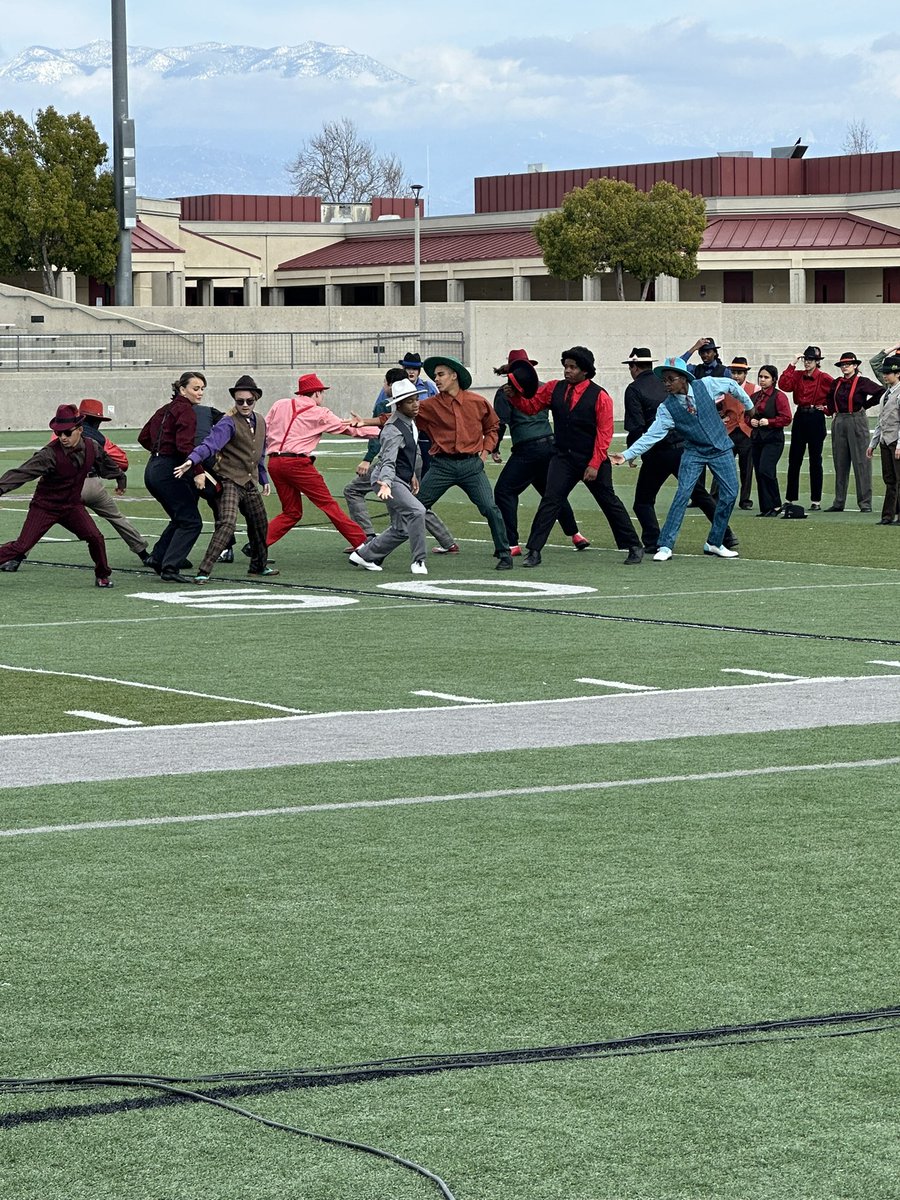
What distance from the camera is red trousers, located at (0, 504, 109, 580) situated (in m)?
16.5

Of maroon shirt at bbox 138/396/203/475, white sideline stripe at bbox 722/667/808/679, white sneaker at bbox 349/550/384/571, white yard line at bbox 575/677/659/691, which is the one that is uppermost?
maroon shirt at bbox 138/396/203/475

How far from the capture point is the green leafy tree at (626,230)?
72875 mm

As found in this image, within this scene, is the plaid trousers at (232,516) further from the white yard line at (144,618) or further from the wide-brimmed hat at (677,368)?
the wide-brimmed hat at (677,368)

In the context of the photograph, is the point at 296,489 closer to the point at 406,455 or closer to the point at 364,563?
the point at 364,563

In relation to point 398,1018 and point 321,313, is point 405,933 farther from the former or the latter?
point 321,313

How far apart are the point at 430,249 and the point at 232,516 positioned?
234ft

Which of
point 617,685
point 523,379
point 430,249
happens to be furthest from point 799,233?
point 617,685

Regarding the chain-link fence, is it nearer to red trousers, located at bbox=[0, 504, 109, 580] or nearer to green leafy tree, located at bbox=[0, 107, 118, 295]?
green leafy tree, located at bbox=[0, 107, 118, 295]

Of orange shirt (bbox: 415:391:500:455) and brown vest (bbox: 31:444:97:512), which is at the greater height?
orange shirt (bbox: 415:391:500:455)

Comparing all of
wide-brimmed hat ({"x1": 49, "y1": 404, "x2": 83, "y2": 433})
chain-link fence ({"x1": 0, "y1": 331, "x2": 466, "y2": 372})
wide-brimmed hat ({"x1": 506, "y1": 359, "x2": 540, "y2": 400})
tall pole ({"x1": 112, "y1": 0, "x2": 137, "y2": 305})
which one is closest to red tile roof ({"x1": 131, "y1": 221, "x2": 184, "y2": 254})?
tall pole ({"x1": 112, "y1": 0, "x2": 137, "y2": 305})

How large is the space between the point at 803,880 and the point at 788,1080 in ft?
6.69

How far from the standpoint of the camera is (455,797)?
846 centimetres

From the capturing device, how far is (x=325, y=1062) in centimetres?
518

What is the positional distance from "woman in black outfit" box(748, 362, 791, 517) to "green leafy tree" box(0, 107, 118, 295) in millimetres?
44370
